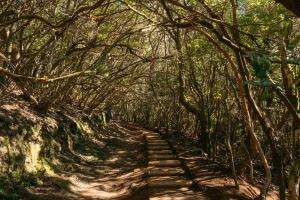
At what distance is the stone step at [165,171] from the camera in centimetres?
1366

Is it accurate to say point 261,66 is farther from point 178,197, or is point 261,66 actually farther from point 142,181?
point 142,181

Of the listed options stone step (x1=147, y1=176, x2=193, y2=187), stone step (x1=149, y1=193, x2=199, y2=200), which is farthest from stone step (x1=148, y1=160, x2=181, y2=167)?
stone step (x1=149, y1=193, x2=199, y2=200)

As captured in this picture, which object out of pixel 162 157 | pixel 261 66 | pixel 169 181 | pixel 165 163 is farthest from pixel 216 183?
pixel 261 66

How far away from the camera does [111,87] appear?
26.0 m

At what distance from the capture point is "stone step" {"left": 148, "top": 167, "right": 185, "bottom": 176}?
1366 centimetres

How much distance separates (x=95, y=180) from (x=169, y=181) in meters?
3.14

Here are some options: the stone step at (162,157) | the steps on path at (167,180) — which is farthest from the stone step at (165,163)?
the stone step at (162,157)

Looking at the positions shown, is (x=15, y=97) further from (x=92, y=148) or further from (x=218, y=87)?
(x=218, y=87)

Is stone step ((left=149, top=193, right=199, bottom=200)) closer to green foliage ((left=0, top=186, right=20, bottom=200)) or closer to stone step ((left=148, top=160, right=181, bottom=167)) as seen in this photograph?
green foliage ((left=0, top=186, right=20, bottom=200))

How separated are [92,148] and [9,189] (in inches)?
381

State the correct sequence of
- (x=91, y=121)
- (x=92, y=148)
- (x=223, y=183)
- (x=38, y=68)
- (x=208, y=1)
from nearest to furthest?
(x=223, y=183)
(x=208, y=1)
(x=38, y=68)
(x=92, y=148)
(x=91, y=121)

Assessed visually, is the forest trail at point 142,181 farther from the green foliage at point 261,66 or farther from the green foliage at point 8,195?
the green foliage at point 261,66

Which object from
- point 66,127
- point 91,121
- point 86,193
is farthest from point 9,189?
point 91,121

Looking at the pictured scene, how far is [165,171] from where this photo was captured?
14062 millimetres
